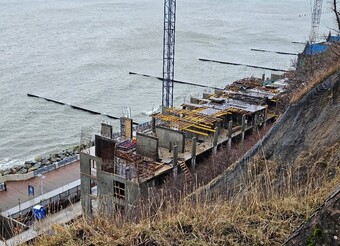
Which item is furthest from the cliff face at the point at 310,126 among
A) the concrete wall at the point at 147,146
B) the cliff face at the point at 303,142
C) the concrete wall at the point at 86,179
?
the concrete wall at the point at 86,179

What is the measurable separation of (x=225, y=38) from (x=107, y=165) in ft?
256

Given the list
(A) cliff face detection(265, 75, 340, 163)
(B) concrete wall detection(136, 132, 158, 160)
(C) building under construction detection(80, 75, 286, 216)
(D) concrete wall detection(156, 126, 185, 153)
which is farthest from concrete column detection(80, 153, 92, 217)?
(A) cliff face detection(265, 75, 340, 163)

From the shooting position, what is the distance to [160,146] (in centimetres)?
2536

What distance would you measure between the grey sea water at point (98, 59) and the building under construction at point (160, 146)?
16483 mm

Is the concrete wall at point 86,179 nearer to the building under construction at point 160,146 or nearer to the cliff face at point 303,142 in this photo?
the building under construction at point 160,146

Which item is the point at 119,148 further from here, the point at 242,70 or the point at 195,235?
the point at 242,70

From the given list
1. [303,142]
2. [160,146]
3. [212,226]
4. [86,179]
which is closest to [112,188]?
[86,179]

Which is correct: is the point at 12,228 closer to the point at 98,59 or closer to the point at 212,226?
the point at 212,226

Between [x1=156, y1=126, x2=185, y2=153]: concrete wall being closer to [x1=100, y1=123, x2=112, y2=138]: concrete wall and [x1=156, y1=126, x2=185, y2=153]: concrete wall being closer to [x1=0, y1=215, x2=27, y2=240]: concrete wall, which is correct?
[x1=100, y1=123, x2=112, y2=138]: concrete wall

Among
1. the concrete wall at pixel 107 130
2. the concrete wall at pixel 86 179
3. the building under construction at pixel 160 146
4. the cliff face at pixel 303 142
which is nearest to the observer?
the cliff face at pixel 303 142

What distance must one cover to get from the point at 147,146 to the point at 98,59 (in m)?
51.1

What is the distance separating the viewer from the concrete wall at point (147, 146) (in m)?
22.9

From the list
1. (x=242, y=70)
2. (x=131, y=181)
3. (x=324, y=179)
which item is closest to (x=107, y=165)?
(x=131, y=181)

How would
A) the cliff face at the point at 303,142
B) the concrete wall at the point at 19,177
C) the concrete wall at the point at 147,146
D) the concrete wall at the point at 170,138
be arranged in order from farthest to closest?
the concrete wall at the point at 19,177, the concrete wall at the point at 170,138, the concrete wall at the point at 147,146, the cliff face at the point at 303,142
